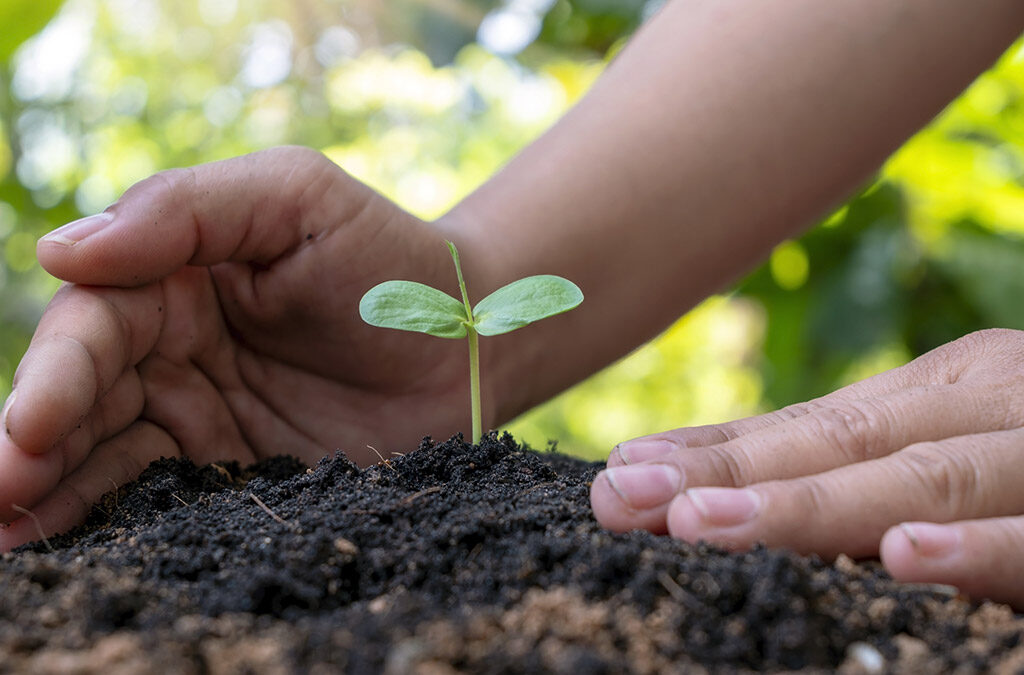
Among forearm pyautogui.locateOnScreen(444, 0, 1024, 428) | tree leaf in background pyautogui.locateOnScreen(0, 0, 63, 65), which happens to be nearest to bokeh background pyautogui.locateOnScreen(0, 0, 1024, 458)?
tree leaf in background pyautogui.locateOnScreen(0, 0, 63, 65)

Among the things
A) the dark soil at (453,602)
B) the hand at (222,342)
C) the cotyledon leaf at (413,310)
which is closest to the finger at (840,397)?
the dark soil at (453,602)

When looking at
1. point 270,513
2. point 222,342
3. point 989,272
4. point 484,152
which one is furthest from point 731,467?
point 484,152

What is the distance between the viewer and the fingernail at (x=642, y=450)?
85 cm

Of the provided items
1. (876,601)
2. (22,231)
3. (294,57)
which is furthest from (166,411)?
(294,57)

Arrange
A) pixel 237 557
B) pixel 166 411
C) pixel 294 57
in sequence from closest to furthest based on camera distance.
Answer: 1. pixel 237 557
2. pixel 166 411
3. pixel 294 57

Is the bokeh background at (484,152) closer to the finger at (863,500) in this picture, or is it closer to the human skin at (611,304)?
the human skin at (611,304)

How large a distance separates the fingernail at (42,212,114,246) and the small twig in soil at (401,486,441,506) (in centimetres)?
58

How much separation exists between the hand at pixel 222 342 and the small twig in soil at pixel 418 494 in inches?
16.7

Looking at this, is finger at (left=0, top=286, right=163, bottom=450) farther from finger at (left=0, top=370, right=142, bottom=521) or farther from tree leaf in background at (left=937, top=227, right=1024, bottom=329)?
tree leaf in background at (left=937, top=227, right=1024, bottom=329)

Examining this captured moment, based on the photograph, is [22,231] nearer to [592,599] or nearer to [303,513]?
Answer: [303,513]

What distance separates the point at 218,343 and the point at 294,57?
5461 mm

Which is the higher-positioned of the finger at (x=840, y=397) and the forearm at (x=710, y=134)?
the forearm at (x=710, y=134)

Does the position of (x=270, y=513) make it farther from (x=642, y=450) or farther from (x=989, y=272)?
(x=989, y=272)

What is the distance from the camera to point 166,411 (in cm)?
121
